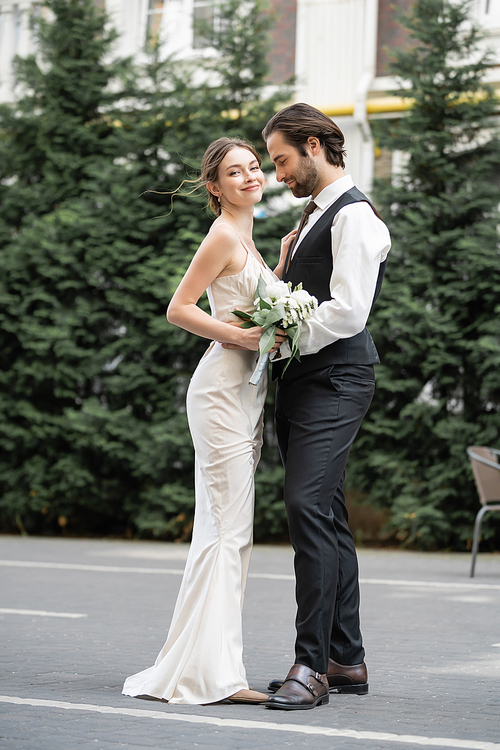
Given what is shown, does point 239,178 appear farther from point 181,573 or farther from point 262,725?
point 181,573

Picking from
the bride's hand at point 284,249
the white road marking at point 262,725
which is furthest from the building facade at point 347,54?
the white road marking at point 262,725

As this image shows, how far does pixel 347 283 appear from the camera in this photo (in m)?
3.74

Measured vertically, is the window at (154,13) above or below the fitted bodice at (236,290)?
above

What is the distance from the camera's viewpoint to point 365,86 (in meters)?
12.8

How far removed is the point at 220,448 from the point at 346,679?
1.03 meters

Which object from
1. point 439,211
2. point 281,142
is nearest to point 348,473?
point 439,211

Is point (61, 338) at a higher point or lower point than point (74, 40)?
lower

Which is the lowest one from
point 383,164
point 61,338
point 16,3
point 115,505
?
point 115,505

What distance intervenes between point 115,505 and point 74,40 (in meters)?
5.58

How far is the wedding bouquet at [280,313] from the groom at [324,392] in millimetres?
50

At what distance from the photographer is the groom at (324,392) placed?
12.3ft

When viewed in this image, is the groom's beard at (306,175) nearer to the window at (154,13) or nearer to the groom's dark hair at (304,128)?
the groom's dark hair at (304,128)

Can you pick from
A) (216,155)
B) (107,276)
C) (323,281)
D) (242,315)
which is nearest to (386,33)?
(107,276)

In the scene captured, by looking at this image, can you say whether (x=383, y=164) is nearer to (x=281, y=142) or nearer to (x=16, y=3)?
(x=16, y=3)
